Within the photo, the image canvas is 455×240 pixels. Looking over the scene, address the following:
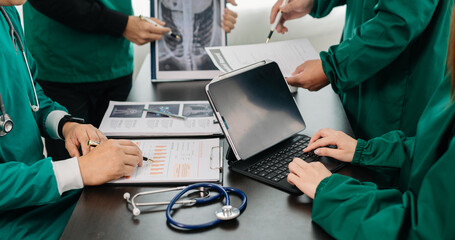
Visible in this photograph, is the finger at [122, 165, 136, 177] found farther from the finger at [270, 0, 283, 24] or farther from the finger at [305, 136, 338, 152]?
the finger at [270, 0, 283, 24]

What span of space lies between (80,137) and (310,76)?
27.8 inches

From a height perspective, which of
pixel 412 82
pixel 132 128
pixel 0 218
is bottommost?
pixel 0 218

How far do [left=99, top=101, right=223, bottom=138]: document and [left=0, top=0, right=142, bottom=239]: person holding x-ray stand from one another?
0.10 metres

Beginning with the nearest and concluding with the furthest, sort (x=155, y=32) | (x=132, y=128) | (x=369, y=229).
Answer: (x=369, y=229), (x=132, y=128), (x=155, y=32)

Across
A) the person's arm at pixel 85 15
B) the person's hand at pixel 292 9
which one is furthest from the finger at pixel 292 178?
the person's arm at pixel 85 15

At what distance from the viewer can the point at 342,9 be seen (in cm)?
231

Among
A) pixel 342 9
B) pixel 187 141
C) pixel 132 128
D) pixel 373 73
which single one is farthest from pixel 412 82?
pixel 342 9

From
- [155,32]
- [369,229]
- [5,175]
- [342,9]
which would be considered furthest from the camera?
[342,9]

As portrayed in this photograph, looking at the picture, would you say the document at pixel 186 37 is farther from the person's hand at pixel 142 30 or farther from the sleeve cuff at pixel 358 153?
the sleeve cuff at pixel 358 153

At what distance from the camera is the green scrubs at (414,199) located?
1.99ft

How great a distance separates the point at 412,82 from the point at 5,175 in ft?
3.38

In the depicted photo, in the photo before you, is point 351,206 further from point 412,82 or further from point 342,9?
point 342,9

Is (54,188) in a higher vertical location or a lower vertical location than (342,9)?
lower

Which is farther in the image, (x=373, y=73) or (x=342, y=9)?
(x=342, y=9)
